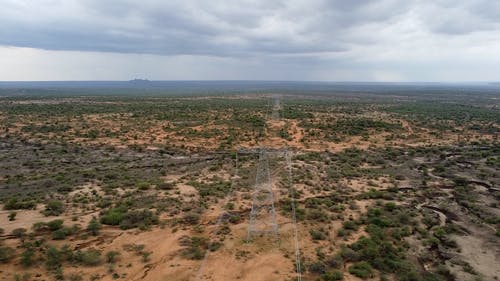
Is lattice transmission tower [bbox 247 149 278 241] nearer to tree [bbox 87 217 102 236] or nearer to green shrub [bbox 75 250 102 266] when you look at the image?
green shrub [bbox 75 250 102 266]

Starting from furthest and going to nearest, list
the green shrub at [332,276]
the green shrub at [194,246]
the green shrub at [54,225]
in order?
the green shrub at [54,225] → the green shrub at [194,246] → the green shrub at [332,276]

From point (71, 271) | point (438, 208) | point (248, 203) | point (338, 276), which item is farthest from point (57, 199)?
point (438, 208)

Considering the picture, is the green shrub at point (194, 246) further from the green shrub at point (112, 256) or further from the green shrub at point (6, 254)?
the green shrub at point (6, 254)

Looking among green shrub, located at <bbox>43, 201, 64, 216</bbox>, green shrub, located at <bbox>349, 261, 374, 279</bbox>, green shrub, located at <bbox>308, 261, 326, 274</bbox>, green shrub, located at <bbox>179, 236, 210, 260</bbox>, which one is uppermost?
green shrub, located at <bbox>43, 201, 64, 216</bbox>

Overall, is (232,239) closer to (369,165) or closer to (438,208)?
(438,208)

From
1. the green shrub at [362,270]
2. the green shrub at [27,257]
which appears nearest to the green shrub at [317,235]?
the green shrub at [362,270]

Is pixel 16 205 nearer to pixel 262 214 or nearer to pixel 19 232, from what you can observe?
pixel 19 232

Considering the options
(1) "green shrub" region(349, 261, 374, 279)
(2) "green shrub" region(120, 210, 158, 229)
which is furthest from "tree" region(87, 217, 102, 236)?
(1) "green shrub" region(349, 261, 374, 279)

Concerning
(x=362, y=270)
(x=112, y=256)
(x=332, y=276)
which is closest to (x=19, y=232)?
(x=112, y=256)
